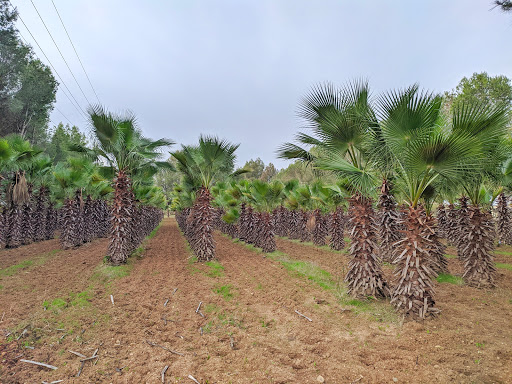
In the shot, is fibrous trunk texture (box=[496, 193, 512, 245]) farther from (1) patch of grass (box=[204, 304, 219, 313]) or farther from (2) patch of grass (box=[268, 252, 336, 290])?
(1) patch of grass (box=[204, 304, 219, 313])

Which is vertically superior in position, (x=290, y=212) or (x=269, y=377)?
(x=290, y=212)

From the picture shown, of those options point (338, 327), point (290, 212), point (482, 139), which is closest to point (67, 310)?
point (338, 327)

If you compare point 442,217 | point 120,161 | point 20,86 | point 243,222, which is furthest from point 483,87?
point 20,86

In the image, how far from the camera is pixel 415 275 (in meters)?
5.48

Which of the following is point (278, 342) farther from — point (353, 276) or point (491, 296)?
point (491, 296)

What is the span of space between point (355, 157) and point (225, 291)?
5202 millimetres

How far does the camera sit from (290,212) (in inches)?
930

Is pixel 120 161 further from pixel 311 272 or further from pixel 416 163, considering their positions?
pixel 416 163

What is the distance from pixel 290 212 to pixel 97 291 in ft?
57.3

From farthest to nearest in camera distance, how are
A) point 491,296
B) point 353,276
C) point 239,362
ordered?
point 491,296, point 353,276, point 239,362

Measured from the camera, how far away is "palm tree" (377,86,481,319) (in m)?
4.97

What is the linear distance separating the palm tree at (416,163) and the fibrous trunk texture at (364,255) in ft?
2.29

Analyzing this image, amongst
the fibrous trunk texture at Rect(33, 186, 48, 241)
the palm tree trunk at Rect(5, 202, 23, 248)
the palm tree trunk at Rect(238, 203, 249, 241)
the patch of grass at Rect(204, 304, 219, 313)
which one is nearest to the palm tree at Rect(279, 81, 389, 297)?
the patch of grass at Rect(204, 304, 219, 313)

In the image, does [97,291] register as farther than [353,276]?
Yes
